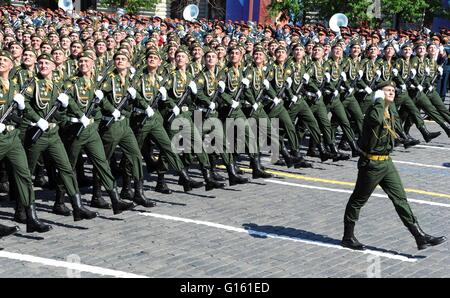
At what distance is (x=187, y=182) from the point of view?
1172 cm

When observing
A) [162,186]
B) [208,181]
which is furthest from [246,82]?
[162,186]

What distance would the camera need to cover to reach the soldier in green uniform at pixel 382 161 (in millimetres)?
8734

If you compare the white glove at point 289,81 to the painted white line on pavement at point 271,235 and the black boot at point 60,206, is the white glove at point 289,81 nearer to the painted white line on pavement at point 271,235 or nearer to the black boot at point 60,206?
the painted white line on pavement at point 271,235

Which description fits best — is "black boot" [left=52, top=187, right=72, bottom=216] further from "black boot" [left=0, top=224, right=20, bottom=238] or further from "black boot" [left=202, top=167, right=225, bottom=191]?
"black boot" [left=202, top=167, right=225, bottom=191]

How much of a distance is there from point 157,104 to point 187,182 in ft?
3.54

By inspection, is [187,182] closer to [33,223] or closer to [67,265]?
[33,223]

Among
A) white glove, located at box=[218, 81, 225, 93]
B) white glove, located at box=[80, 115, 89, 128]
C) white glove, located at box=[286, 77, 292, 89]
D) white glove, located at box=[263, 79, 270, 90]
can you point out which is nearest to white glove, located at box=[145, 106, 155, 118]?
white glove, located at box=[80, 115, 89, 128]

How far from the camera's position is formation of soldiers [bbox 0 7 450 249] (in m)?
9.95

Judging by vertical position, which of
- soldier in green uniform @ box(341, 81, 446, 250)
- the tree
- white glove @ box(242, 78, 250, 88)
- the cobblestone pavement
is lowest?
the cobblestone pavement

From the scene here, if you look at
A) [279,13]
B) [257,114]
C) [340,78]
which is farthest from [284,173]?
[279,13]

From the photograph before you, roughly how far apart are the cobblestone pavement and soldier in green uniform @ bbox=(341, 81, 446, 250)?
34 cm

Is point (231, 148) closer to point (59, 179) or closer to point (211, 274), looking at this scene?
point (59, 179)

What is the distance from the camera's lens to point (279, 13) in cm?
3397

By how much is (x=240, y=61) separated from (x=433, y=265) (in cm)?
545
